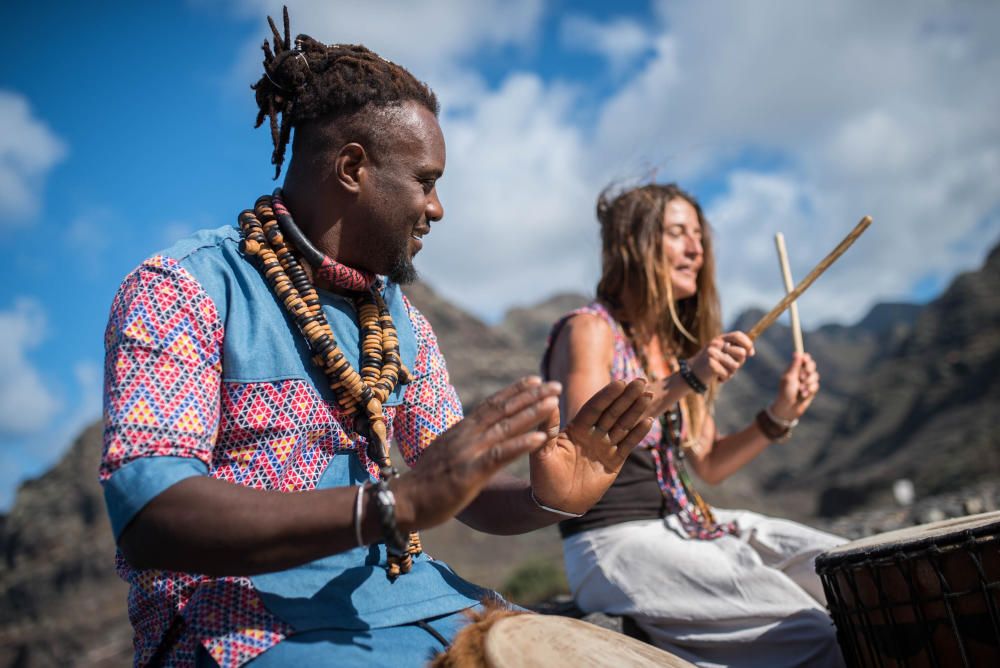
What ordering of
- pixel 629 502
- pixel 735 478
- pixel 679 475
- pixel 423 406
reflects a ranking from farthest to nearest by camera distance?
pixel 735 478, pixel 679 475, pixel 629 502, pixel 423 406

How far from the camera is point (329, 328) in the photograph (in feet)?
7.29

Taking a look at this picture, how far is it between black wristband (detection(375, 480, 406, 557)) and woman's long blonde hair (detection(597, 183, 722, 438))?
2.63m

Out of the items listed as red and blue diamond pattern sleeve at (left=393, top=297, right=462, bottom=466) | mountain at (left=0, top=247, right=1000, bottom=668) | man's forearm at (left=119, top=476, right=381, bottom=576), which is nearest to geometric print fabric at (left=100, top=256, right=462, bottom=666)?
man's forearm at (left=119, top=476, right=381, bottom=576)

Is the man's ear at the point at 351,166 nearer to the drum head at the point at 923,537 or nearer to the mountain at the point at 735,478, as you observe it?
the drum head at the point at 923,537

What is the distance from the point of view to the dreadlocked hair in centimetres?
236

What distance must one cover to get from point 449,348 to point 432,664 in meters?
40.3

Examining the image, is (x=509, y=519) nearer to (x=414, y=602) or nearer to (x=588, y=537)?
(x=414, y=602)

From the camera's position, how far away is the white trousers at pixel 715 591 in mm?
3223

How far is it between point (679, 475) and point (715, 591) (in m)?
0.69

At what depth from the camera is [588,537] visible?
367 cm

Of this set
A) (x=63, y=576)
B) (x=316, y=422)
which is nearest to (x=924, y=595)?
Result: (x=316, y=422)

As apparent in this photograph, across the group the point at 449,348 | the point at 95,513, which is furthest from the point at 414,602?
the point at 449,348

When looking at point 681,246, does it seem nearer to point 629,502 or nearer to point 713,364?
point 713,364

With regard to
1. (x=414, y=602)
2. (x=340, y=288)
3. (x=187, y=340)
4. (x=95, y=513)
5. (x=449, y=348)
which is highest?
(x=449, y=348)
